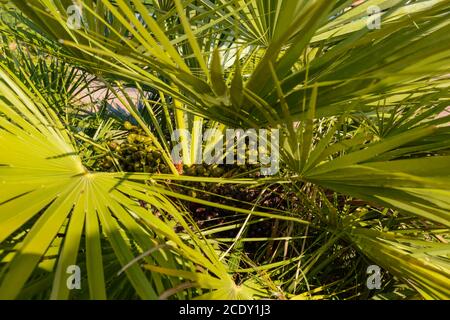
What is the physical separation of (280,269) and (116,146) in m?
0.68

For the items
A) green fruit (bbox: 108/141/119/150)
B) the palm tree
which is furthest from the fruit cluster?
the palm tree

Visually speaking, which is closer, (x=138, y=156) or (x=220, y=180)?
(x=220, y=180)

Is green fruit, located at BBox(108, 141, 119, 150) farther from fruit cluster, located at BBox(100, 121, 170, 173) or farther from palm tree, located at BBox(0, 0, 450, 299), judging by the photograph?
palm tree, located at BBox(0, 0, 450, 299)

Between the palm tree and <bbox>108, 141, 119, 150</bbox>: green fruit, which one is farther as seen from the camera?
<bbox>108, 141, 119, 150</bbox>: green fruit

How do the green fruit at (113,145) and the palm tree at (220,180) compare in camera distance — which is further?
the green fruit at (113,145)

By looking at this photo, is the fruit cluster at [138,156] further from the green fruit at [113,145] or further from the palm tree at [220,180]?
the palm tree at [220,180]

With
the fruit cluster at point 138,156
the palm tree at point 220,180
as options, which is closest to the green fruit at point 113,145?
the fruit cluster at point 138,156

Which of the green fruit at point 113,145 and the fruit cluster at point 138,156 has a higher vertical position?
the green fruit at point 113,145

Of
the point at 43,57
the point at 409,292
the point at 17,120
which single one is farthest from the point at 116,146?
the point at 409,292

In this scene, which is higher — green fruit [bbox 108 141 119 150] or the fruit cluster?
green fruit [bbox 108 141 119 150]

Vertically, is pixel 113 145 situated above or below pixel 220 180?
above

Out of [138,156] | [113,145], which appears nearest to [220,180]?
[138,156]

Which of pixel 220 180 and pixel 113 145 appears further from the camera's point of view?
pixel 113 145

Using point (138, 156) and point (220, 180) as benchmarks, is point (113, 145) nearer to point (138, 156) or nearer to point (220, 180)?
point (138, 156)
